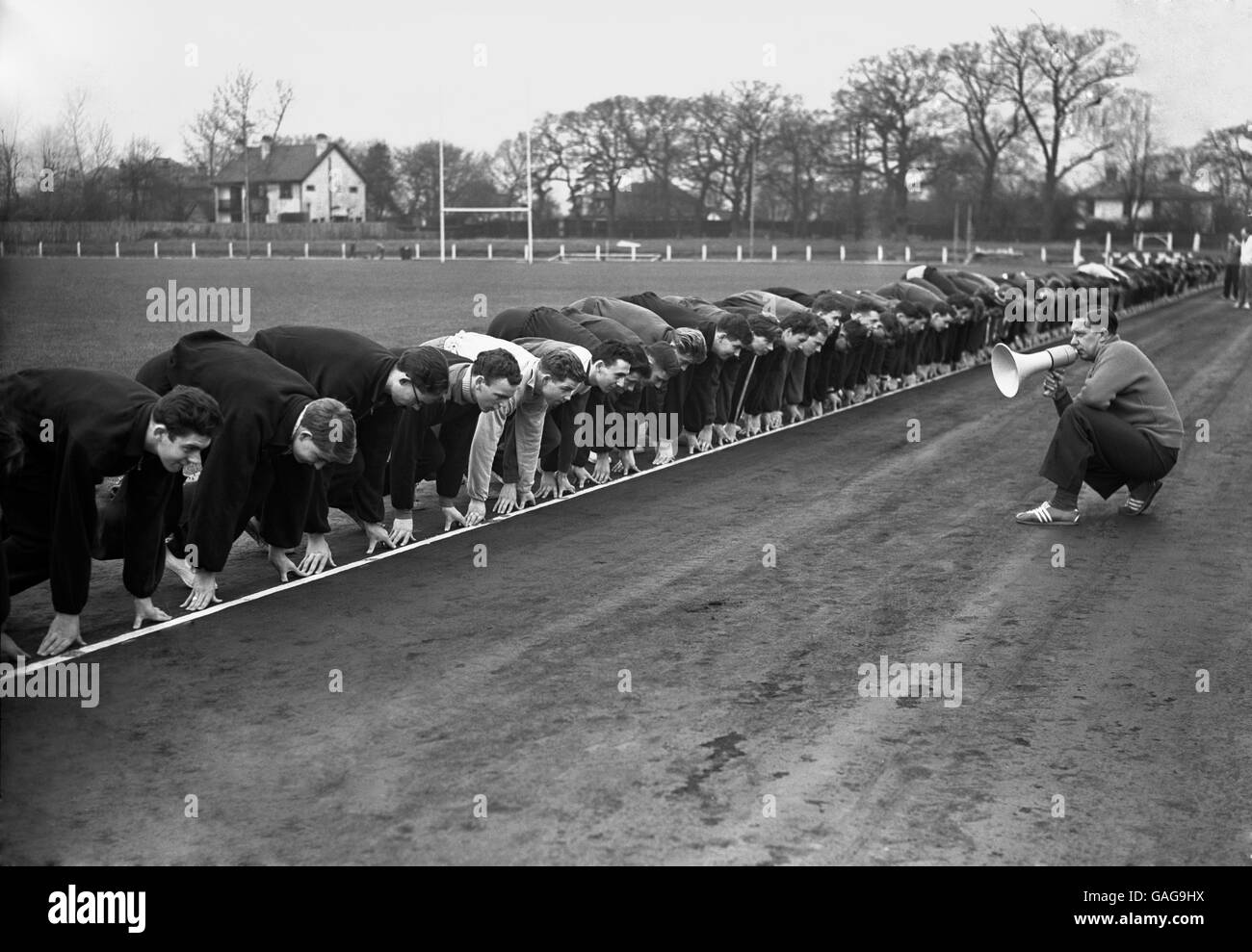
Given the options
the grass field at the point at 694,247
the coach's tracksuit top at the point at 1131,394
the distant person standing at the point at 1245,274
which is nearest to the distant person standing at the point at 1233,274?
the distant person standing at the point at 1245,274

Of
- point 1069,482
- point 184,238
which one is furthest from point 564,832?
point 184,238

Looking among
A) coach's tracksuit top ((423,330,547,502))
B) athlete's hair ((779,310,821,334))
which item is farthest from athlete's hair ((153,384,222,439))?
athlete's hair ((779,310,821,334))

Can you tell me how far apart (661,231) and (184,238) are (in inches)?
1733

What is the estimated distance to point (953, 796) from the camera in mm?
5664

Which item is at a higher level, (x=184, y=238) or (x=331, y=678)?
(x=184, y=238)

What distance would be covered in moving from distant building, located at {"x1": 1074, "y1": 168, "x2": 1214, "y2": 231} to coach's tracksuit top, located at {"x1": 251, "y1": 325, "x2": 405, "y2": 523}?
64.1 meters

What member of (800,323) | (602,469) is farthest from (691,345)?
(800,323)

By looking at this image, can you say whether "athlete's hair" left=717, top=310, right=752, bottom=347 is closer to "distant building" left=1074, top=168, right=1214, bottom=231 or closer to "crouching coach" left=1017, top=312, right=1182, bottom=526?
"crouching coach" left=1017, top=312, right=1182, bottom=526

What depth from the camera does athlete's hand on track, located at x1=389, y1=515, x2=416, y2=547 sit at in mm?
10023

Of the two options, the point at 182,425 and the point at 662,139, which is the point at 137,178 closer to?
the point at 182,425

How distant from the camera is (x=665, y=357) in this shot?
12.5 m

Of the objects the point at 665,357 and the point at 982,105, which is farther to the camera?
the point at 982,105

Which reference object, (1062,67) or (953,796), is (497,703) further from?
(1062,67)

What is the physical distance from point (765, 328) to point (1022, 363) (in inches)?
132
